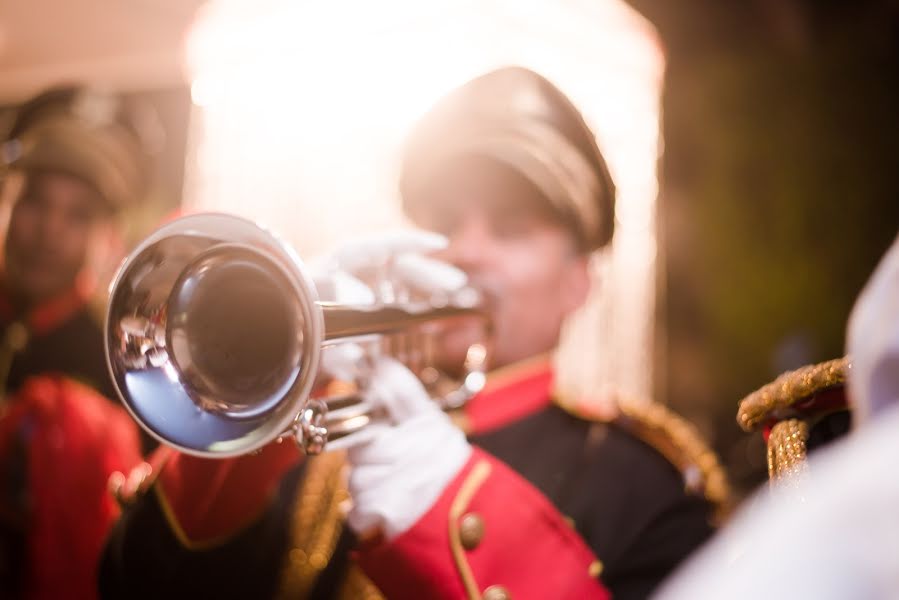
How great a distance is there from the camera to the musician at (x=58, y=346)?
212cm

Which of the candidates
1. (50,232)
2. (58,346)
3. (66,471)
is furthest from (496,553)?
(50,232)

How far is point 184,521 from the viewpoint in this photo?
54.1 inches

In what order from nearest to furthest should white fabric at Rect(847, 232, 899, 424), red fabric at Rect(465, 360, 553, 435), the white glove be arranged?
white fabric at Rect(847, 232, 899, 424), the white glove, red fabric at Rect(465, 360, 553, 435)

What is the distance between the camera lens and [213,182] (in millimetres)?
4004

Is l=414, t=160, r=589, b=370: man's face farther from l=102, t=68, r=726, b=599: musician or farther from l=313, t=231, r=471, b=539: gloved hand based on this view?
l=313, t=231, r=471, b=539: gloved hand

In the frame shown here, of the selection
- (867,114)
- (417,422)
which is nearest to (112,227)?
(417,422)

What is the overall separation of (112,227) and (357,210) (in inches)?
50.2

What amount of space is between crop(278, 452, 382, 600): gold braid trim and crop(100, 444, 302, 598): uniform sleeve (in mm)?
138

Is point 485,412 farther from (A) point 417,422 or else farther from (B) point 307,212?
(B) point 307,212

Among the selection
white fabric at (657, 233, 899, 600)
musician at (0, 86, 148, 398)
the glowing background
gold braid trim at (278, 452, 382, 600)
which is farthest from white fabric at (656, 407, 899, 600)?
the glowing background

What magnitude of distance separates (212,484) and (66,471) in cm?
105

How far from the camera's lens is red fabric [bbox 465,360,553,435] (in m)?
1.66

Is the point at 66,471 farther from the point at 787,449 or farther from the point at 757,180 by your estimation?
the point at 757,180

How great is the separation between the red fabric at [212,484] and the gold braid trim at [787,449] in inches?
31.0
